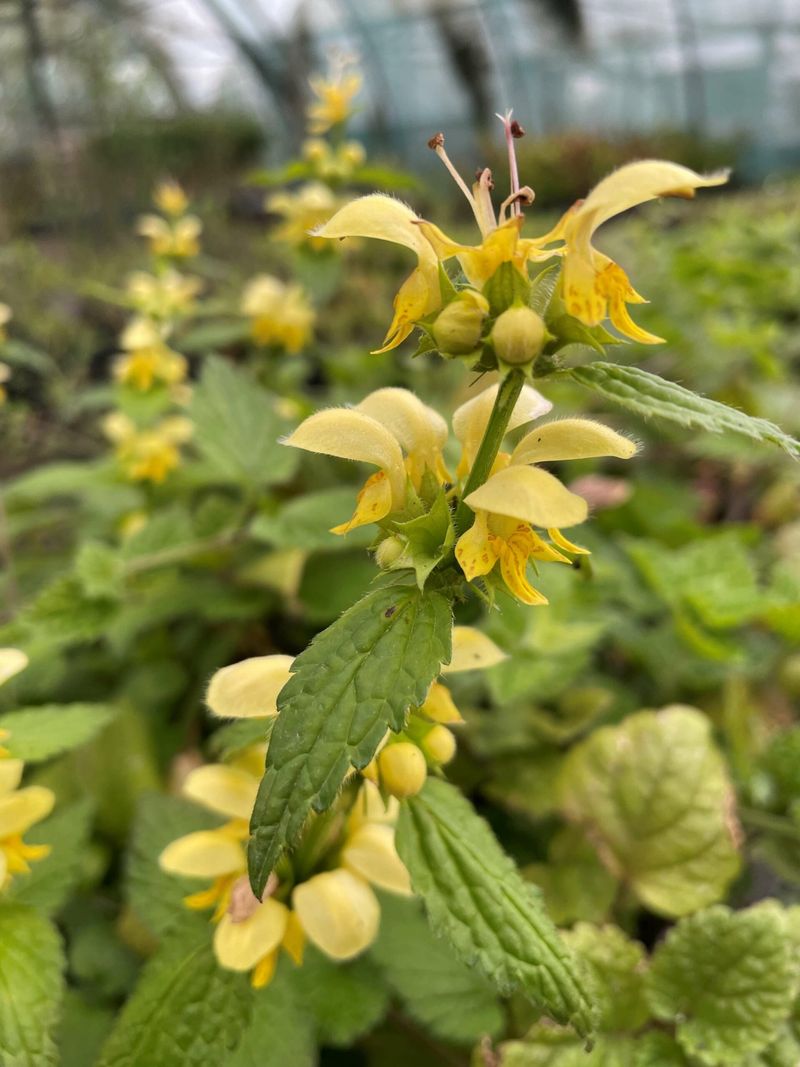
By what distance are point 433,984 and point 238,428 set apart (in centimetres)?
63

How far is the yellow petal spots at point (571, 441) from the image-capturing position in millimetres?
454

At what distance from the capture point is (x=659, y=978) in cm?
60

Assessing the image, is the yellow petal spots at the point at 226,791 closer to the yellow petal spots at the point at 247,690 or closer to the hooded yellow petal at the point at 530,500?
the yellow petal spots at the point at 247,690

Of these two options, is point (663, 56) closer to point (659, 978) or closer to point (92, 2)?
point (92, 2)

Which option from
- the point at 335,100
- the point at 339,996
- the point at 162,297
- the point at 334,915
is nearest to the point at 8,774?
the point at 334,915

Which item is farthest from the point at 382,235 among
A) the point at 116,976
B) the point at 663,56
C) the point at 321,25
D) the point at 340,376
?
the point at 663,56

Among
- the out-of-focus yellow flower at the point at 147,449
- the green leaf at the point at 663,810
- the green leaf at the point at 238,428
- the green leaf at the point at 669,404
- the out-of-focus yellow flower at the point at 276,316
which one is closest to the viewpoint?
the green leaf at the point at 669,404

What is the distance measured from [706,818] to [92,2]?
472cm

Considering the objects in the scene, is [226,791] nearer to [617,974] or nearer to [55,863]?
[55,863]

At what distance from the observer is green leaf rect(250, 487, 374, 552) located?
0.83 metres

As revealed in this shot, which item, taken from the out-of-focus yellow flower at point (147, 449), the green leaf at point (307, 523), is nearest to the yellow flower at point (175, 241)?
the out-of-focus yellow flower at point (147, 449)

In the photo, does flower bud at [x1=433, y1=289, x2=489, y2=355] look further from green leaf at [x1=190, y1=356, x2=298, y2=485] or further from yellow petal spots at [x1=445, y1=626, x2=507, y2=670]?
green leaf at [x1=190, y1=356, x2=298, y2=485]

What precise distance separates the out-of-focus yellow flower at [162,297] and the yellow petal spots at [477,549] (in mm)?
957

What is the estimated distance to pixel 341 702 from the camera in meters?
0.39
